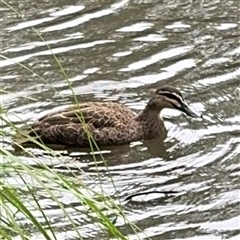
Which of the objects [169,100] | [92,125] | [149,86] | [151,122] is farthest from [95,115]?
[149,86]

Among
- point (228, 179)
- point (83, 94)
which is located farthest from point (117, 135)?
point (228, 179)

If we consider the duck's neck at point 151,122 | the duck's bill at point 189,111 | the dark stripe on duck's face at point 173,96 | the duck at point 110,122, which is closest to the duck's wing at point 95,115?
the duck at point 110,122

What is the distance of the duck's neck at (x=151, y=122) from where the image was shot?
7844mm

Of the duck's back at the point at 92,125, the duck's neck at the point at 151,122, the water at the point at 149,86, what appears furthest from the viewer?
the duck's neck at the point at 151,122

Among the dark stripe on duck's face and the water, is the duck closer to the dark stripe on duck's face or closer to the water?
the dark stripe on duck's face

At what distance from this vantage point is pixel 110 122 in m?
7.85

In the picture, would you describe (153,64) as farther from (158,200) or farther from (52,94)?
(158,200)

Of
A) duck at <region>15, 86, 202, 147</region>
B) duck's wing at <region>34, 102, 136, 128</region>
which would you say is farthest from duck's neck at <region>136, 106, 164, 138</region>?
duck's wing at <region>34, 102, 136, 128</region>

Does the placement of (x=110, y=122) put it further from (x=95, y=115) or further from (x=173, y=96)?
(x=173, y=96)

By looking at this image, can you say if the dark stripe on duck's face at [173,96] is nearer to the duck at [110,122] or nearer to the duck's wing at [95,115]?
Answer: the duck at [110,122]

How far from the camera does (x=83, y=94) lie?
8336 mm

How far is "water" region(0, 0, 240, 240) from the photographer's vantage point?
20.4 feet

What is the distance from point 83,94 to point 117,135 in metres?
0.67

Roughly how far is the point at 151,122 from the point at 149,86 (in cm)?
64
